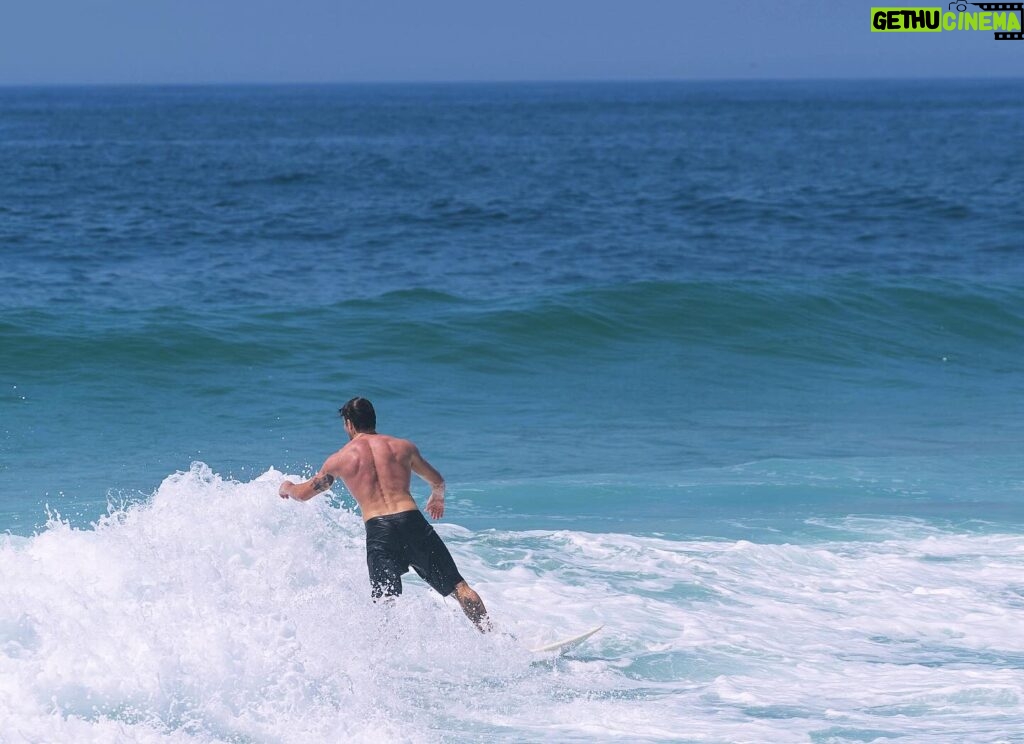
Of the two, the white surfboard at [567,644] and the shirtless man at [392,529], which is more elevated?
the shirtless man at [392,529]

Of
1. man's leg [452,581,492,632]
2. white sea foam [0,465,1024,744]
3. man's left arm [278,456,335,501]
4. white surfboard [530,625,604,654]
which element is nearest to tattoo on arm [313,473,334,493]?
man's left arm [278,456,335,501]

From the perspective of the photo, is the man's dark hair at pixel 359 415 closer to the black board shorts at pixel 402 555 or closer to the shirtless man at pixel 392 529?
the shirtless man at pixel 392 529

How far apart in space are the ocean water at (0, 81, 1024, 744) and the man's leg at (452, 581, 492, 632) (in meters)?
0.10

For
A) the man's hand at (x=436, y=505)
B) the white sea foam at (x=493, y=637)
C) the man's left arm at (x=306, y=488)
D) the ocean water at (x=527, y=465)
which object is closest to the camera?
the white sea foam at (x=493, y=637)

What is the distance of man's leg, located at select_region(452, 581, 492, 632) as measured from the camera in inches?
288

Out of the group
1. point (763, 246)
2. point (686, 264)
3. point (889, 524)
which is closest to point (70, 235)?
point (686, 264)

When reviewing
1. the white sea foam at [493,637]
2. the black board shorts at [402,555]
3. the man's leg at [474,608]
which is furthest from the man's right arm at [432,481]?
the white sea foam at [493,637]

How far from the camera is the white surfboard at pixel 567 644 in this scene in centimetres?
724

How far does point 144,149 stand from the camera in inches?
2203

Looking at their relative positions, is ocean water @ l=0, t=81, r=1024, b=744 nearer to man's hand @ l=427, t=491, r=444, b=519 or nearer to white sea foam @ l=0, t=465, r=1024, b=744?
white sea foam @ l=0, t=465, r=1024, b=744

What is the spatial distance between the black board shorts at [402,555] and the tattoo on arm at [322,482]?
14.3 inches

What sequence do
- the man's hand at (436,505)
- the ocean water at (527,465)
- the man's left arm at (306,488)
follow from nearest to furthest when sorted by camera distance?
the ocean water at (527,465) → the man's left arm at (306,488) → the man's hand at (436,505)

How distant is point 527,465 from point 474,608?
16.1 feet

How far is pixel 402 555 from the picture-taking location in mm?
7383
